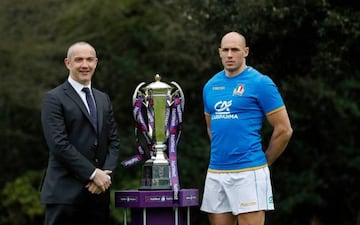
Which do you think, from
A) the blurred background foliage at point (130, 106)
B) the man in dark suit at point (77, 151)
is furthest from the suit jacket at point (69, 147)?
the blurred background foliage at point (130, 106)

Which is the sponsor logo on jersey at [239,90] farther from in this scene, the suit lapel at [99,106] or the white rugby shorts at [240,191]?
the suit lapel at [99,106]

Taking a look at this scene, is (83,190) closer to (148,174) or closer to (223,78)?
(148,174)

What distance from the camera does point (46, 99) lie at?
6930mm

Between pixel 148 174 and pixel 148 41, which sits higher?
pixel 148 41

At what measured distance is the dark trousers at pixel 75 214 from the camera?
690cm

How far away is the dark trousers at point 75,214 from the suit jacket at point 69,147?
0.15 feet

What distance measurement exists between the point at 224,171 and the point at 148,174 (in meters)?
0.71

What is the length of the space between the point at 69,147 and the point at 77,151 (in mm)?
80

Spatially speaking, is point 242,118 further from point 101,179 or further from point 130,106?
point 130,106

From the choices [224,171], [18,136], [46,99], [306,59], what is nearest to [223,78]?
[224,171]

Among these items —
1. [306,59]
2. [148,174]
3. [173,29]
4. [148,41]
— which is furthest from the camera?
[148,41]

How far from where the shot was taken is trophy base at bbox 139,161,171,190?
7363 mm

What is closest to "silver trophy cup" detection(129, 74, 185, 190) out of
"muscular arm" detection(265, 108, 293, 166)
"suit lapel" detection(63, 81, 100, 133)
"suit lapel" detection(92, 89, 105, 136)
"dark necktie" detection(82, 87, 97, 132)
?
"suit lapel" detection(92, 89, 105, 136)

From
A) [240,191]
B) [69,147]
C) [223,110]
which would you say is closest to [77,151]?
[69,147]
